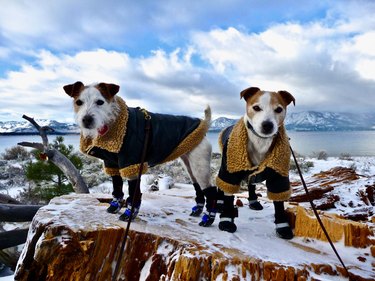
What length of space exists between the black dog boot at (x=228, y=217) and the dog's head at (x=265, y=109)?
0.83 meters

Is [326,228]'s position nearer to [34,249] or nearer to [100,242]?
[100,242]

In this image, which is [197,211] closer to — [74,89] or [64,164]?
[74,89]

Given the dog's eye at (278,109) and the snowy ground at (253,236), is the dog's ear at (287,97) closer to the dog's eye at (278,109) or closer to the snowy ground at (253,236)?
the dog's eye at (278,109)

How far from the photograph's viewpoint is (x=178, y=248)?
2498 millimetres

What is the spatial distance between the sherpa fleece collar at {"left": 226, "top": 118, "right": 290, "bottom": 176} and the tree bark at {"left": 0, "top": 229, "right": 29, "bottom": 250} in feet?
13.4

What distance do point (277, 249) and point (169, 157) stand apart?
1.55 meters

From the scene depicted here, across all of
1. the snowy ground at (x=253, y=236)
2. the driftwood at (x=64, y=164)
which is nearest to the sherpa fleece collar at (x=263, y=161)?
the snowy ground at (x=253, y=236)

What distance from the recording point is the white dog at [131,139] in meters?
3.06

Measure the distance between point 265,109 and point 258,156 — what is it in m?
0.53

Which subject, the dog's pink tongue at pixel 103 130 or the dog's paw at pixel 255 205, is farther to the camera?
the dog's paw at pixel 255 205

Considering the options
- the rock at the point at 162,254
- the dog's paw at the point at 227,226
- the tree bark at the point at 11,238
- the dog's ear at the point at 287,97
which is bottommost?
the tree bark at the point at 11,238

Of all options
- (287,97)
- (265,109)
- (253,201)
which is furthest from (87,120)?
(253,201)

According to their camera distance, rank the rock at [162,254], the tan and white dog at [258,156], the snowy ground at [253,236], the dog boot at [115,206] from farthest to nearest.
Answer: the dog boot at [115,206], the tan and white dog at [258,156], the snowy ground at [253,236], the rock at [162,254]

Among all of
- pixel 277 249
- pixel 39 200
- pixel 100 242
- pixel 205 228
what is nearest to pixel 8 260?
pixel 39 200
